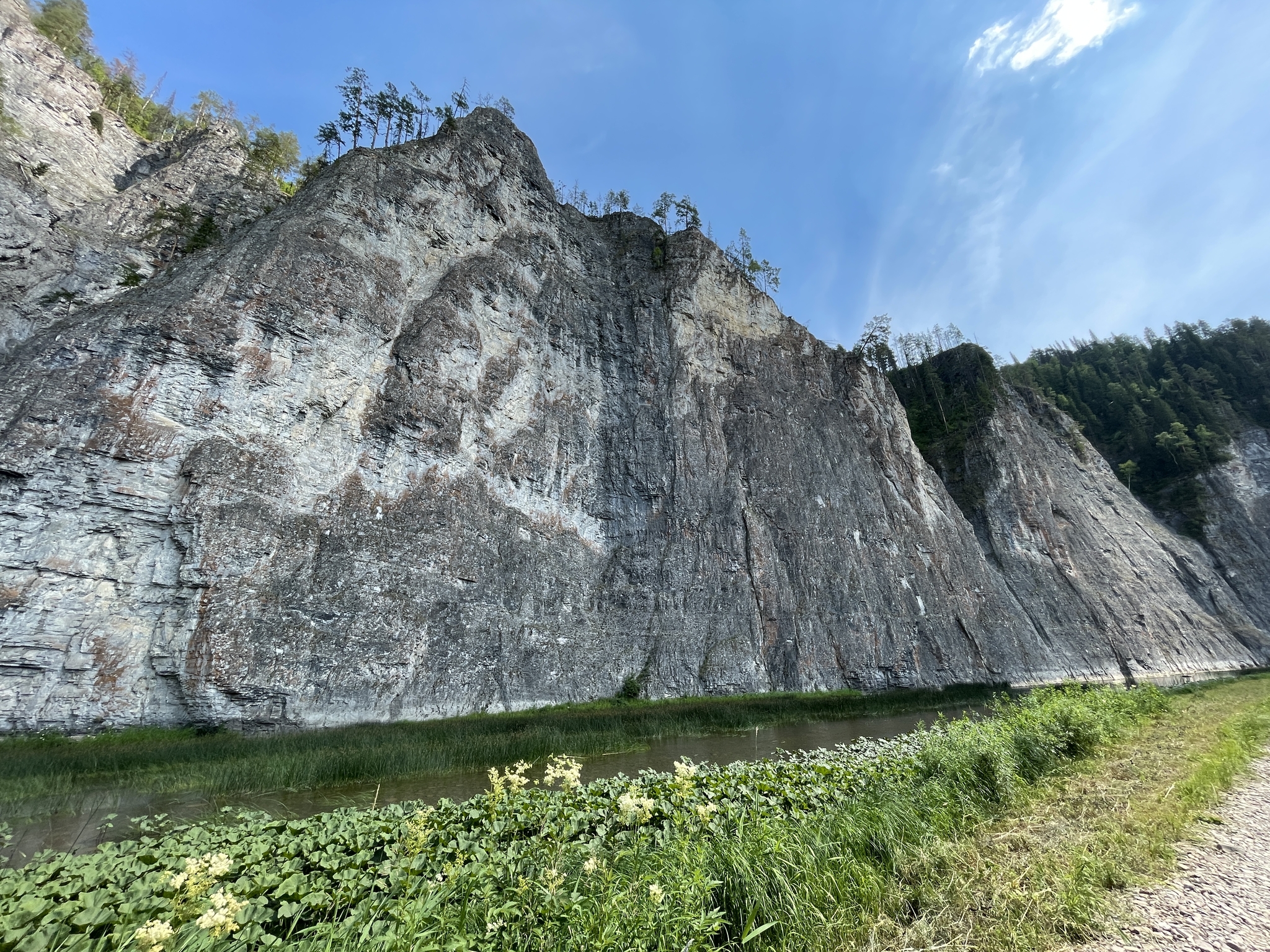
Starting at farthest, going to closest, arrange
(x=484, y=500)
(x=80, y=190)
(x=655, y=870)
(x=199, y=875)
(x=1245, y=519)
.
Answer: (x=1245, y=519) → (x=80, y=190) → (x=484, y=500) → (x=655, y=870) → (x=199, y=875)

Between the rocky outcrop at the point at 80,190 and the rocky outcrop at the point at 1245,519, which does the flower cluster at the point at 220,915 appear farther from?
the rocky outcrop at the point at 1245,519

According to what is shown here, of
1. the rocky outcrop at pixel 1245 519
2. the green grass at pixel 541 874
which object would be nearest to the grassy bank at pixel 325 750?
the green grass at pixel 541 874

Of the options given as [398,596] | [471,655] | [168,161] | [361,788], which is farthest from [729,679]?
[168,161]

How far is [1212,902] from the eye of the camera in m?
4.66

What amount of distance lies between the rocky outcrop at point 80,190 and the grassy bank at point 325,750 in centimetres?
1982

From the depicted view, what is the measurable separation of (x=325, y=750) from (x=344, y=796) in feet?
12.7

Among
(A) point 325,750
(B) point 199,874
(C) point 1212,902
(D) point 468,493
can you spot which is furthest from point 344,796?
(D) point 468,493

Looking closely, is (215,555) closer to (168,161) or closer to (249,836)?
(249,836)

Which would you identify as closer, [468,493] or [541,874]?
[541,874]

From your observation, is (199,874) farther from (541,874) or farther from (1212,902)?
(1212,902)

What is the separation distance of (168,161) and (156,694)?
33.0 metres

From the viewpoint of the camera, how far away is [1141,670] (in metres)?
40.9

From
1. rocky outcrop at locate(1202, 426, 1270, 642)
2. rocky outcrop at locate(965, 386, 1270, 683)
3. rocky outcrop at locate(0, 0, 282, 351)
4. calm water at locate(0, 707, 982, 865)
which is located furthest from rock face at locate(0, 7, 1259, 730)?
calm water at locate(0, 707, 982, 865)

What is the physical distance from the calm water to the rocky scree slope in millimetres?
8336
